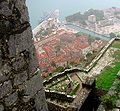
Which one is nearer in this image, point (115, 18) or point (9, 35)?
point (9, 35)

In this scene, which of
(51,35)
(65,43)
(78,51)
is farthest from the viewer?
(51,35)

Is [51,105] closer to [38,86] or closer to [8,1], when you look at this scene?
[38,86]

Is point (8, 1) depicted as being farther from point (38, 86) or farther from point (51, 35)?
point (51, 35)

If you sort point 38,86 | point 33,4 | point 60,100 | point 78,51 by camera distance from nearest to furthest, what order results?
point 38,86 < point 60,100 < point 78,51 < point 33,4

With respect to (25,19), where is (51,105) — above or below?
below

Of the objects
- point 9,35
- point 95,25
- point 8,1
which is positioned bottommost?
point 95,25

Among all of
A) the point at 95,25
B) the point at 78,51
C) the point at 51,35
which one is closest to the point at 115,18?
the point at 95,25

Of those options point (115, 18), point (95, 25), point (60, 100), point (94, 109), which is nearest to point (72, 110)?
point (94, 109)
